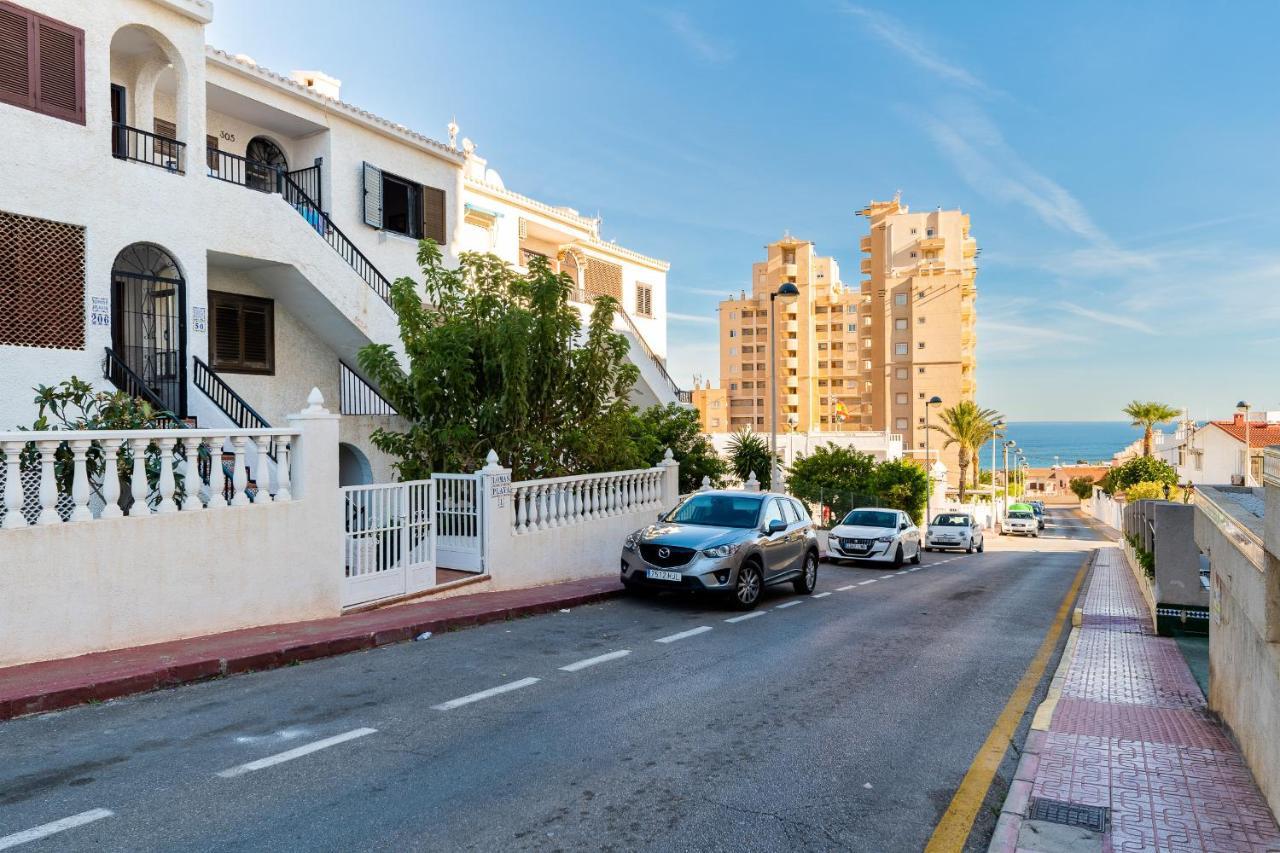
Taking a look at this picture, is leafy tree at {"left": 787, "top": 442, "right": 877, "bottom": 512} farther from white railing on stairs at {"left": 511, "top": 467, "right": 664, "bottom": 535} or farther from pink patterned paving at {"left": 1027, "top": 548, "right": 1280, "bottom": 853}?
pink patterned paving at {"left": 1027, "top": 548, "right": 1280, "bottom": 853}

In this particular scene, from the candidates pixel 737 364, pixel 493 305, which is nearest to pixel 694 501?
pixel 493 305

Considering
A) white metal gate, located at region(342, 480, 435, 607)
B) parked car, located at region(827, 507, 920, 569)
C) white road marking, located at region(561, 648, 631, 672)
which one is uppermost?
white metal gate, located at region(342, 480, 435, 607)

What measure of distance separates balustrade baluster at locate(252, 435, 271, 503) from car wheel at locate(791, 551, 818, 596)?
8321mm

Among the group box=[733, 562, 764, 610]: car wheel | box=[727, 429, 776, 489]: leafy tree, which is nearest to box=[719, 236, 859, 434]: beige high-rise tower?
box=[727, 429, 776, 489]: leafy tree

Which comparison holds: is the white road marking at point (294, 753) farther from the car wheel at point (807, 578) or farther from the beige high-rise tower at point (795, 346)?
the beige high-rise tower at point (795, 346)

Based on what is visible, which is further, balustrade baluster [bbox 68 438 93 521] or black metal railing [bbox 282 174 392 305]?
black metal railing [bbox 282 174 392 305]

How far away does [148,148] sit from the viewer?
48.3 ft

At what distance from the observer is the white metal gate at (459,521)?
1241 cm

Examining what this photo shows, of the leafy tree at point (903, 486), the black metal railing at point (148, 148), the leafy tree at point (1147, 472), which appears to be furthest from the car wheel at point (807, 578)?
the leafy tree at point (1147, 472)

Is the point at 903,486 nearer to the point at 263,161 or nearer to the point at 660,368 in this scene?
the point at 660,368

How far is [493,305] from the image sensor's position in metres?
13.9

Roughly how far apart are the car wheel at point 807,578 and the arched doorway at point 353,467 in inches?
341

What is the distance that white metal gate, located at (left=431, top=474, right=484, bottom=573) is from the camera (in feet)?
40.7

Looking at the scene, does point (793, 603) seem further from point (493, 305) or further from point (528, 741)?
point (528, 741)
